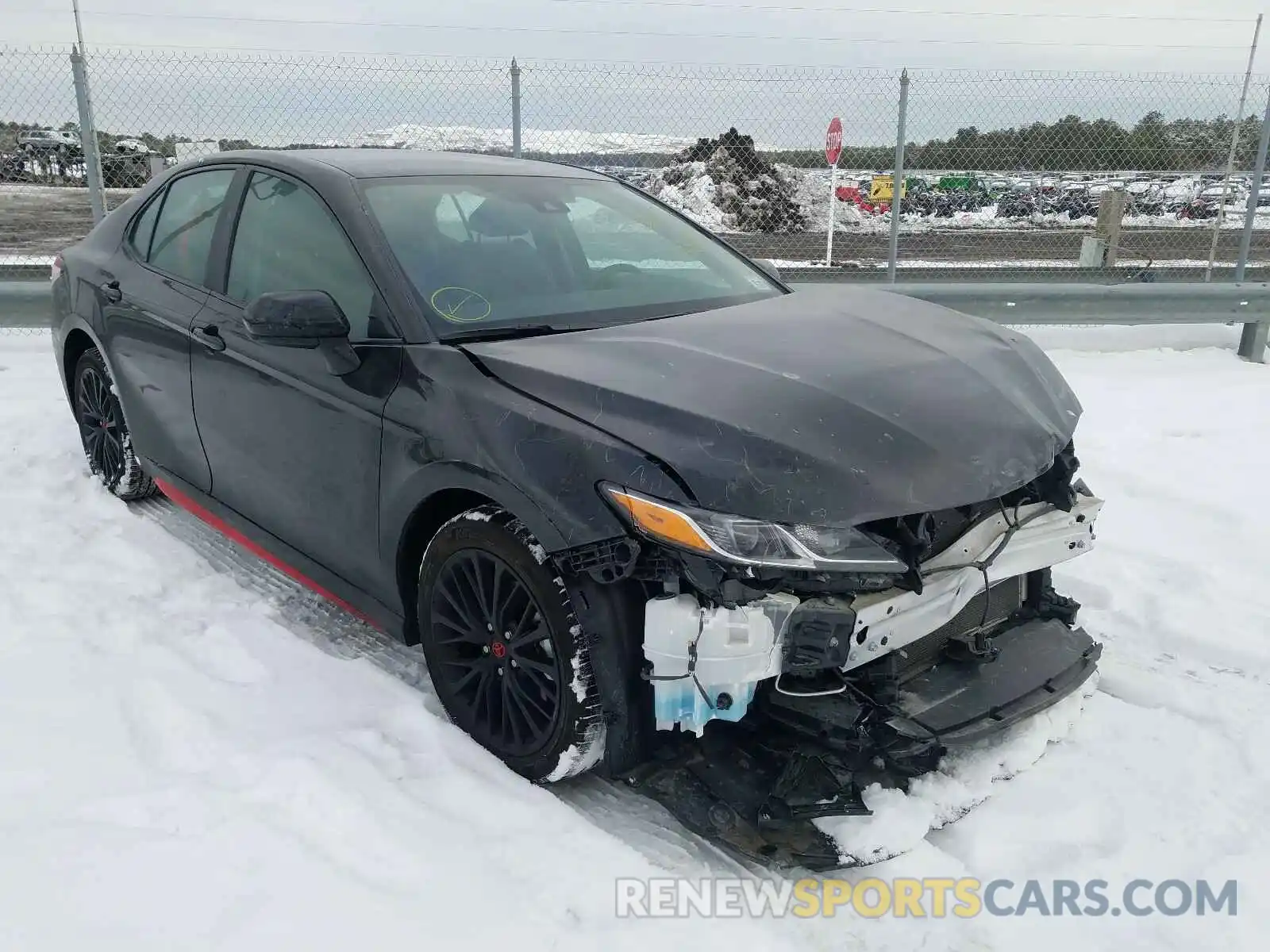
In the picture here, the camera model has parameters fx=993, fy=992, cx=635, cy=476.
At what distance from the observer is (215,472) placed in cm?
365

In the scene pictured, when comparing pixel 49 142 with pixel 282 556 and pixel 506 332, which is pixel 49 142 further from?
pixel 506 332

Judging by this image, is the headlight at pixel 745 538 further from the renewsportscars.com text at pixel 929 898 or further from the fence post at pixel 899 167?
the fence post at pixel 899 167

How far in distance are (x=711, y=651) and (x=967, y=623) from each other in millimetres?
911

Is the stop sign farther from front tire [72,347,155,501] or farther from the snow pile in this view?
front tire [72,347,155,501]

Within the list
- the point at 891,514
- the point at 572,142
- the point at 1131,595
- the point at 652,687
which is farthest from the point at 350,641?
the point at 572,142

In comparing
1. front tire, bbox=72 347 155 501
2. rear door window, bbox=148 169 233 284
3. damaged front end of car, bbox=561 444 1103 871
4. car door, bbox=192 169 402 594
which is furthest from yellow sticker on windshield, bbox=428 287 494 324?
front tire, bbox=72 347 155 501

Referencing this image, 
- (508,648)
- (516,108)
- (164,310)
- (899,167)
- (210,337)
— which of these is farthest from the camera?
(899,167)

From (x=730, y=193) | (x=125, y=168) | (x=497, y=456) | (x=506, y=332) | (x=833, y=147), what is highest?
(x=833, y=147)

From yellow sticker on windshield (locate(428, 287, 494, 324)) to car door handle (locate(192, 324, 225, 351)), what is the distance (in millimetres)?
1021

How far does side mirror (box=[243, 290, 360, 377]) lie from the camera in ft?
9.09

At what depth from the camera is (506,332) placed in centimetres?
284

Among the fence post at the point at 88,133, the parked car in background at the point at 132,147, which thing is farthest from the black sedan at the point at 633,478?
the parked car in background at the point at 132,147

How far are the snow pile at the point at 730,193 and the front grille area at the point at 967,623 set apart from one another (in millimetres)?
12684

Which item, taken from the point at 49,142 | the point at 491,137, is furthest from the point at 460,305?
the point at 49,142
